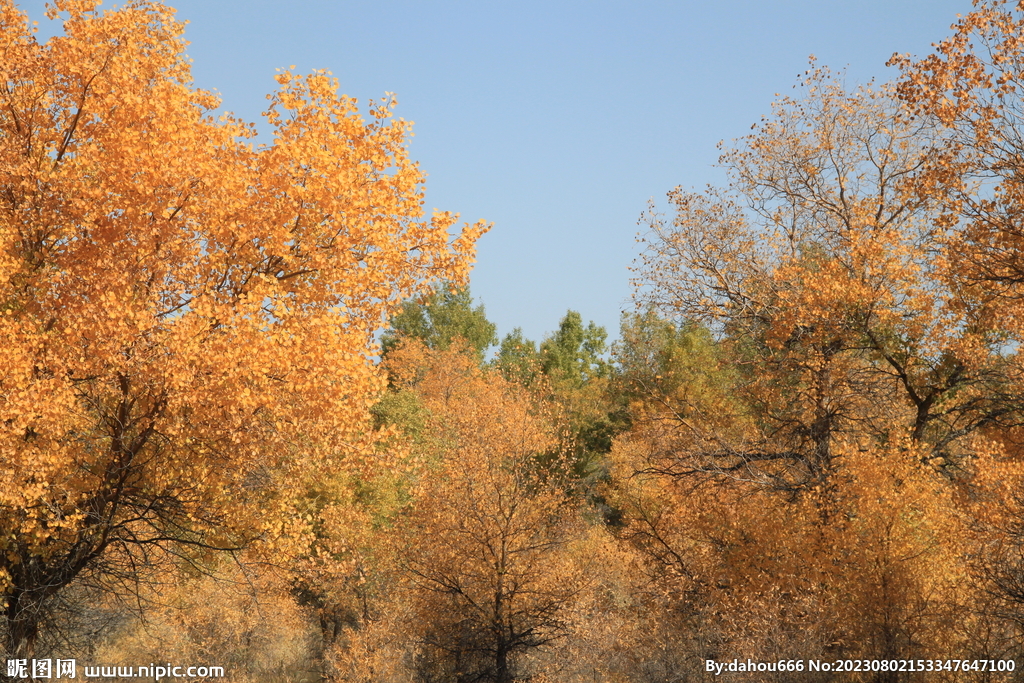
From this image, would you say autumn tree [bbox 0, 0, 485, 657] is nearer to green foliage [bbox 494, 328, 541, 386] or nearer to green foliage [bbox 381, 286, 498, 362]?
green foliage [bbox 494, 328, 541, 386]

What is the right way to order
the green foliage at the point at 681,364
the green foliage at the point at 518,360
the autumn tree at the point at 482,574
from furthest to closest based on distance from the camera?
the green foliage at the point at 518,360 → the green foliage at the point at 681,364 → the autumn tree at the point at 482,574

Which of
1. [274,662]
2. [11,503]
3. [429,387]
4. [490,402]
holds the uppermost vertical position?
[429,387]

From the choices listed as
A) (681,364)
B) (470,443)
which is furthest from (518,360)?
(470,443)

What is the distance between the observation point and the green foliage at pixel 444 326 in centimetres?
7081

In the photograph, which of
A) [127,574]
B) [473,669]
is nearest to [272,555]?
[127,574]

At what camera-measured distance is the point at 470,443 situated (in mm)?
24578

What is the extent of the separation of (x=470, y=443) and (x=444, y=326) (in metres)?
48.1

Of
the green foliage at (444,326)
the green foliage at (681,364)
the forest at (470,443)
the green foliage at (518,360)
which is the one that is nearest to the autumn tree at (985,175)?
the forest at (470,443)

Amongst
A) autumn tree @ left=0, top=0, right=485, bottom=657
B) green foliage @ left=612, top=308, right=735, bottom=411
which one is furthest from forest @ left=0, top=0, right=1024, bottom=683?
green foliage @ left=612, top=308, right=735, bottom=411

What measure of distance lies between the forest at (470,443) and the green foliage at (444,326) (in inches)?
1850

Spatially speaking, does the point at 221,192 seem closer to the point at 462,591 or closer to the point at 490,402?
the point at 462,591

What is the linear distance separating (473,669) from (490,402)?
2691cm

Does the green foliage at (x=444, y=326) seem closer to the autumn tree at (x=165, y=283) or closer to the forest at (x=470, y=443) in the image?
the forest at (x=470, y=443)

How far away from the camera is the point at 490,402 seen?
4766 cm
